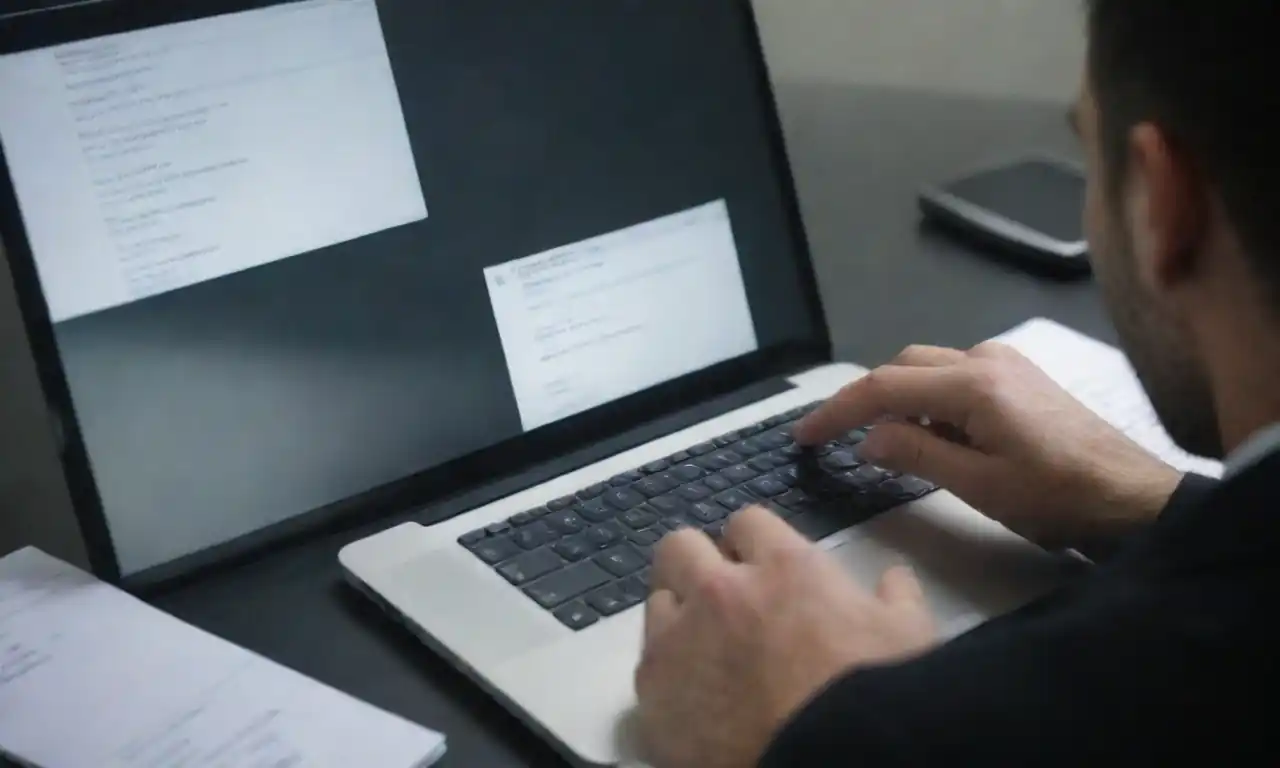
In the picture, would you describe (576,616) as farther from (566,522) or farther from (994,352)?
(994,352)

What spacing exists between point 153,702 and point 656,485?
0.31m

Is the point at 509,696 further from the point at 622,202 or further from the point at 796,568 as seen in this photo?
the point at 622,202

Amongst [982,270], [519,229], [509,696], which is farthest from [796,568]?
[982,270]

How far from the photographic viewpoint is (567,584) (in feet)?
2.32

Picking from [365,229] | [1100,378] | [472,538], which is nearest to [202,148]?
[365,229]

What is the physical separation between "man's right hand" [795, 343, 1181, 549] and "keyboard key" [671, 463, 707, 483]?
0.23 feet

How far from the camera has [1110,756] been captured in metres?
0.48

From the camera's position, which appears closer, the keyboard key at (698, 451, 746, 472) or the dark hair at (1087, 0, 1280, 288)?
the dark hair at (1087, 0, 1280, 288)

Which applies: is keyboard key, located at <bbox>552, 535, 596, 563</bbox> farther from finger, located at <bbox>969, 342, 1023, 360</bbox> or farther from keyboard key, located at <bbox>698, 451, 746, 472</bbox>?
finger, located at <bbox>969, 342, 1023, 360</bbox>

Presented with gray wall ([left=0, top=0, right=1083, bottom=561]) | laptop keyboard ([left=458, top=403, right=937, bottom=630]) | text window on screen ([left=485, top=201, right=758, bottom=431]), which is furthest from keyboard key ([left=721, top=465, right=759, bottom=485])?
gray wall ([left=0, top=0, right=1083, bottom=561])

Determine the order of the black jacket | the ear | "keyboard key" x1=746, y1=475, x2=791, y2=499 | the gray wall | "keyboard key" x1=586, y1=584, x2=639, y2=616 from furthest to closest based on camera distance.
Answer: the gray wall
"keyboard key" x1=746, y1=475, x2=791, y2=499
"keyboard key" x1=586, y1=584, x2=639, y2=616
the ear
the black jacket

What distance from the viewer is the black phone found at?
113 centimetres

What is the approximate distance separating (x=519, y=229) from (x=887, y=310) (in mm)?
367

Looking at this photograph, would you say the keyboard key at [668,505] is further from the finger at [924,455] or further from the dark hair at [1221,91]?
the dark hair at [1221,91]
